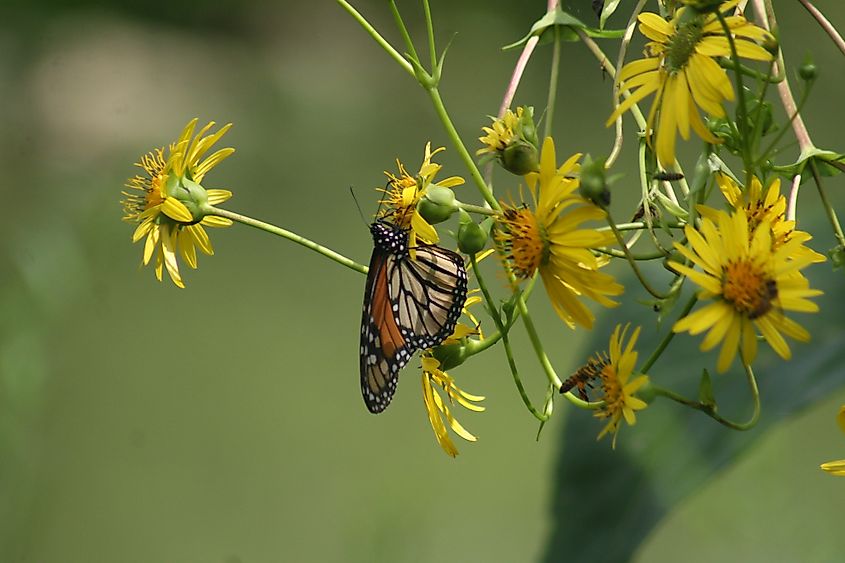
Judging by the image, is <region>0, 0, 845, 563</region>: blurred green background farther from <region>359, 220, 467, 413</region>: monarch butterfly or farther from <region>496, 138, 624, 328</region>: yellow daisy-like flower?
<region>496, 138, 624, 328</region>: yellow daisy-like flower

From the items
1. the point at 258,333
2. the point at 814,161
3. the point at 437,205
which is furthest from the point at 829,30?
the point at 258,333

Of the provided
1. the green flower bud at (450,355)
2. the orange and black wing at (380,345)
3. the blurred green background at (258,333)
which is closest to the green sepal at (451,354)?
the green flower bud at (450,355)

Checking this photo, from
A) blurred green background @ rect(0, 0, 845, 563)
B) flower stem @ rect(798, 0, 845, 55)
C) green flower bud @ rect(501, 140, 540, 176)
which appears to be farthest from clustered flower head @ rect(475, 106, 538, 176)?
blurred green background @ rect(0, 0, 845, 563)

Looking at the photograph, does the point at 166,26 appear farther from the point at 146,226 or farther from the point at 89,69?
the point at 146,226

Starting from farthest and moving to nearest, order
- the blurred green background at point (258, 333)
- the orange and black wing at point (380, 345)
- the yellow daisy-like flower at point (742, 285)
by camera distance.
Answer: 1. the blurred green background at point (258, 333)
2. the orange and black wing at point (380, 345)
3. the yellow daisy-like flower at point (742, 285)

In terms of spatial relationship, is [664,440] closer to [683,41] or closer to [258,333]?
[683,41]

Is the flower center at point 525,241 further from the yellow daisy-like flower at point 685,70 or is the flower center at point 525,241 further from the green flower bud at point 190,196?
the green flower bud at point 190,196
